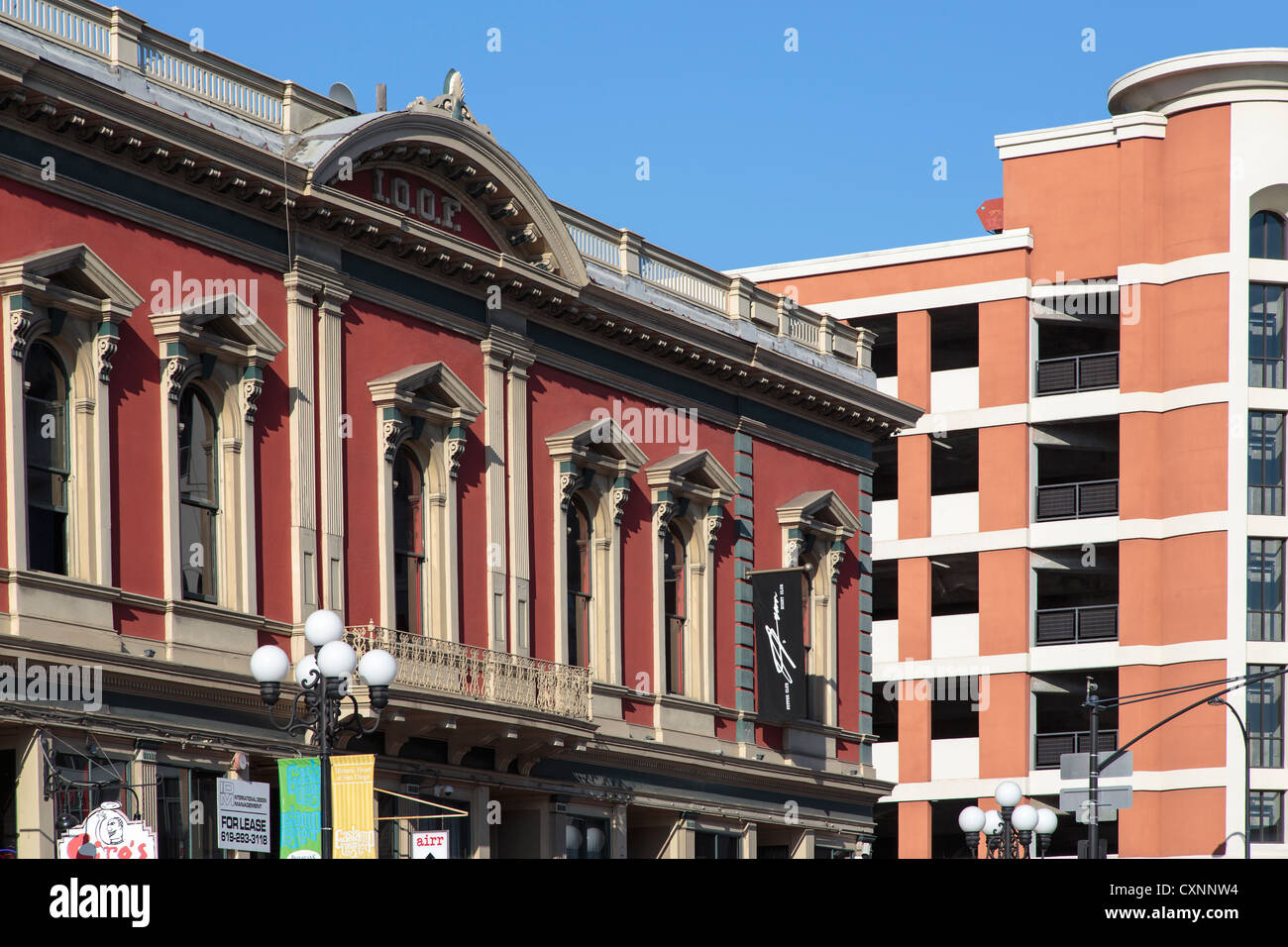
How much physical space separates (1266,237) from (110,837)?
40.0 m

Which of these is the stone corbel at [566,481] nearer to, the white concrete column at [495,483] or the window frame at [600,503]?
the window frame at [600,503]

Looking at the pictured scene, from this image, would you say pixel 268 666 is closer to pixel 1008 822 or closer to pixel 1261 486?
pixel 1008 822

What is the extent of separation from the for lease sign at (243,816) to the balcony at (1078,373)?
35.2 metres

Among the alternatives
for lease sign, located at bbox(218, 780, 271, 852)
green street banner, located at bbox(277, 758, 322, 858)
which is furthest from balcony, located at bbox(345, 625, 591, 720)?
green street banner, located at bbox(277, 758, 322, 858)

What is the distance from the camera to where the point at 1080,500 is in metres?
53.9

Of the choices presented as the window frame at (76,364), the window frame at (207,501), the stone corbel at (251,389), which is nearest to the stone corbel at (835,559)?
the stone corbel at (251,389)

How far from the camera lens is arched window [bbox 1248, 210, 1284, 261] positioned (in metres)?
52.6

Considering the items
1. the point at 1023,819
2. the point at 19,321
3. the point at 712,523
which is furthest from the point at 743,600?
Result: the point at 19,321

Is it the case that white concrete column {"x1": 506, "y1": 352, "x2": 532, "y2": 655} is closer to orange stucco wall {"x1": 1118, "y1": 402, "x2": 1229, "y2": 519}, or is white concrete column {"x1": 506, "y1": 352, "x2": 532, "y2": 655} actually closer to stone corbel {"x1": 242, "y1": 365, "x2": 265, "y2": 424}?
stone corbel {"x1": 242, "y1": 365, "x2": 265, "y2": 424}

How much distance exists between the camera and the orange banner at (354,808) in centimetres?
2056

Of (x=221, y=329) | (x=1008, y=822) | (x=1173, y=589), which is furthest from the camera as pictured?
(x=1173, y=589)

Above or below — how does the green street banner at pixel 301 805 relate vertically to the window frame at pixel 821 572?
below

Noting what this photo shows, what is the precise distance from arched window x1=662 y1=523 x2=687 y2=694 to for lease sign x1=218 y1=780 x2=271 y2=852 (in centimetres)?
1141
